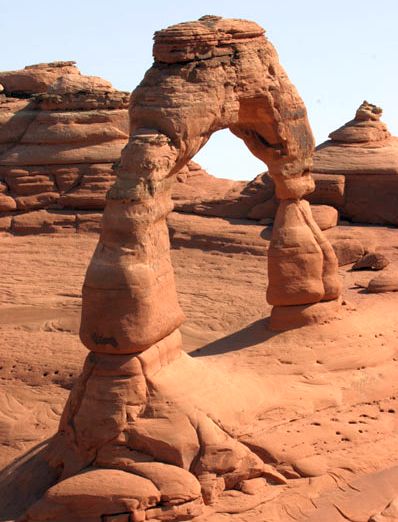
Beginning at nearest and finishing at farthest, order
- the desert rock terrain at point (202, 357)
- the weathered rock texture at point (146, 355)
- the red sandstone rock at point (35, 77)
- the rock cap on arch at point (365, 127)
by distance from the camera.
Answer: the weathered rock texture at point (146, 355), the desert rock terrain at point (202, 357), the rock cap on arch at point (365, 127), the red sandstone rock at point (35, 77)

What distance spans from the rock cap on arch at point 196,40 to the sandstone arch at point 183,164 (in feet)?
0.03

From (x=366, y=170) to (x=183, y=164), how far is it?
8.69 metres

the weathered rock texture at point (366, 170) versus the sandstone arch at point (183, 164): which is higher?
the sandstone arch at point (183, 164)

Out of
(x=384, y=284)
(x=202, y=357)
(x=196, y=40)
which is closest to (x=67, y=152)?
(x=384, y=284)

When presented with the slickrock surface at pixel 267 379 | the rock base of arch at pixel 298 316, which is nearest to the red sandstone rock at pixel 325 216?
the slickrock surface at pixel 267 379

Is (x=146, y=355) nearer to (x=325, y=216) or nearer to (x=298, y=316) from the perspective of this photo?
(x=298, y=316)

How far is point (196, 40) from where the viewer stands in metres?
10.7

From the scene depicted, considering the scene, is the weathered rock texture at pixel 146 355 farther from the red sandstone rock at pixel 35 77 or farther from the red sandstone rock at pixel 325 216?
the red sandstone rock at pixel 35 77

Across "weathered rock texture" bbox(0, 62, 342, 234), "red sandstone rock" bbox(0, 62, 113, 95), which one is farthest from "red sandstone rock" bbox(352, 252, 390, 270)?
"red sandstone rock" bbox(0, 62, 113, 95)

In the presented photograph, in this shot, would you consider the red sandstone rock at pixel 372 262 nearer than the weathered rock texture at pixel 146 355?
No

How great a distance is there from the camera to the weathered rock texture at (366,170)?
60.9 ft

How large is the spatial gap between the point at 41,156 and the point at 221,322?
21.4ft

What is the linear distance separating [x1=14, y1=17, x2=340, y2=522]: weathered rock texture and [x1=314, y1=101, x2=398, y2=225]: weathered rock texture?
8234mm

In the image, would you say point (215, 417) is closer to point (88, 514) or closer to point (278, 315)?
point (88, 514)
